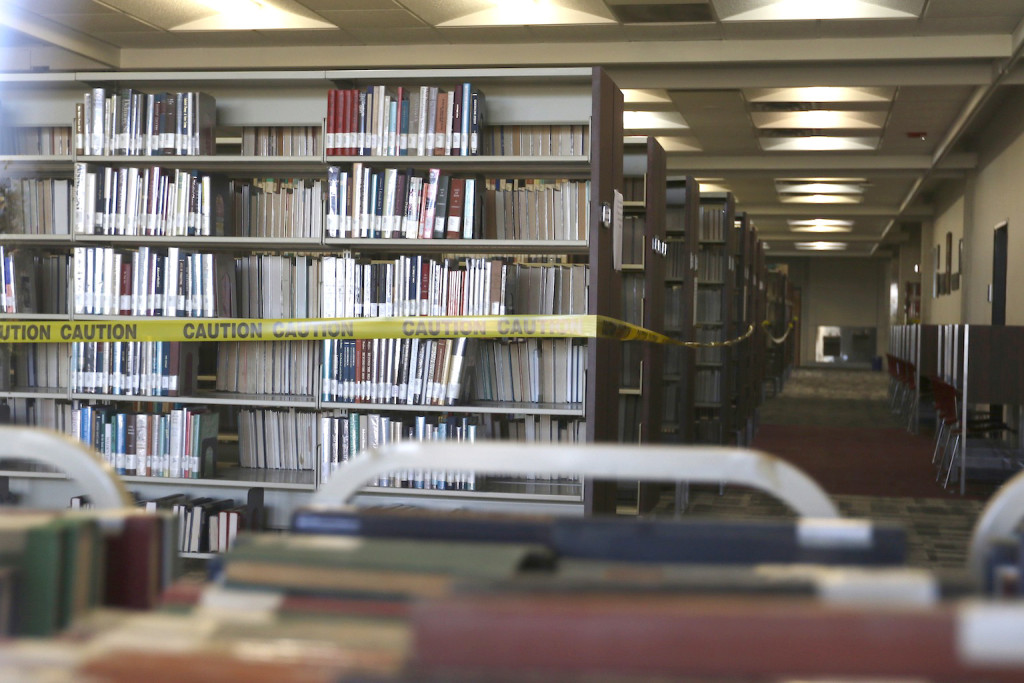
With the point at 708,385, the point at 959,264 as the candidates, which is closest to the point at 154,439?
the point at 708,385

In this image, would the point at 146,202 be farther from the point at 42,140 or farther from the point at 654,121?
the point at 654,121

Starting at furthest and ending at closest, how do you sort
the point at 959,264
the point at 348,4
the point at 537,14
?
1. the point at 959,264
2. the point at 537,14
3. the point at 348,4

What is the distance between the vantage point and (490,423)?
4.64 meters

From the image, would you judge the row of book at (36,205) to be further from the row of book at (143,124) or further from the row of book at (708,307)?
the row of book at (708,307)

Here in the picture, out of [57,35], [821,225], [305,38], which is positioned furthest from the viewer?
[821,225]

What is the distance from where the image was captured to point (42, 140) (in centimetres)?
512

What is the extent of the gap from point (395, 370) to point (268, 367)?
2.34ft

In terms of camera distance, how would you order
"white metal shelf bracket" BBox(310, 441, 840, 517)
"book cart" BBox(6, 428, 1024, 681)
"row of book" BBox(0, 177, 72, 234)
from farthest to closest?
"row of book" BBox(0, 177, 72, 234) < "white metal shelf bracket" BBox(310, 441, 840, 517) < "book cart" BBox(6, 428, 1024, 681)

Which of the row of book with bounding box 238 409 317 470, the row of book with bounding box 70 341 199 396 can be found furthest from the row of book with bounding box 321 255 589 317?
the row of book with bounding box 70 341 199 396

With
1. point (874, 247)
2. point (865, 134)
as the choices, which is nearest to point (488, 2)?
point (865, 134)

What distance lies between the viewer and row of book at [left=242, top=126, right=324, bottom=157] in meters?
4.88

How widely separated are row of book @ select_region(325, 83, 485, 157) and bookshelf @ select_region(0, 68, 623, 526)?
57 mm

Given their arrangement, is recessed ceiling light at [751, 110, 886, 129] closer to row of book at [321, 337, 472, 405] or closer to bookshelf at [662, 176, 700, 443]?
bookshelf at [662, 176, 700, 443]

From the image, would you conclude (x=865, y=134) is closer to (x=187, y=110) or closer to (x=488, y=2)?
(x=488, y=2)
